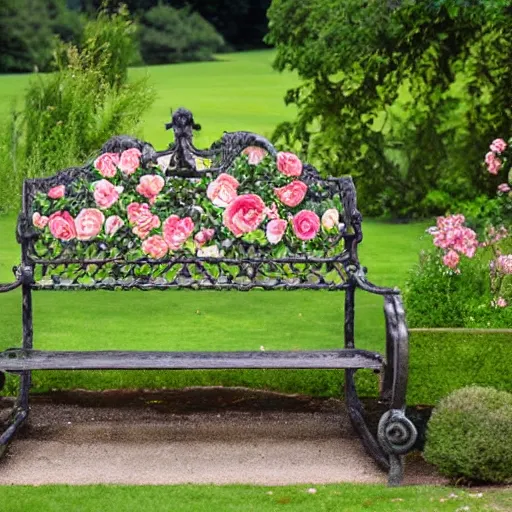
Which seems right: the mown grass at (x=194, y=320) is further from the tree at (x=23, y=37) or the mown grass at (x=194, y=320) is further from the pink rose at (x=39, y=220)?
the tree at (x=23, y=37)

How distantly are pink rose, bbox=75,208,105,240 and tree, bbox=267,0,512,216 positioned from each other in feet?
19.4

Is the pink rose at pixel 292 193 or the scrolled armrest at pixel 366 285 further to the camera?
the pink rose at pixel 292 193

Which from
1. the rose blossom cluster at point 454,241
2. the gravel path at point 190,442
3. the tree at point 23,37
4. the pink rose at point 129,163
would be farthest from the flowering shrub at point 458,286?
the tree at point 23,37

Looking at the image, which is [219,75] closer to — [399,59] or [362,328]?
[399,59]

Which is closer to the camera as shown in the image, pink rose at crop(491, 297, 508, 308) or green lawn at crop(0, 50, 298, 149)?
pink rose at crop(491, 297, 508, 308)

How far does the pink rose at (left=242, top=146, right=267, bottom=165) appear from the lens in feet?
20.9

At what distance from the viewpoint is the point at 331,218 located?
20.7 feet

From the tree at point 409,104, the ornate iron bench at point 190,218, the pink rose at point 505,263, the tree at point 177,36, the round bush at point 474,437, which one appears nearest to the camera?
the round bush at point 474,437

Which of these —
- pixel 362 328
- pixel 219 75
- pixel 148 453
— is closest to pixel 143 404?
pixel 148 453

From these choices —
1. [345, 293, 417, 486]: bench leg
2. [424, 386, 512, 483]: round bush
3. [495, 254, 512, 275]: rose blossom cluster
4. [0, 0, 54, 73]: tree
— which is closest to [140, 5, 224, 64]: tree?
[0, 0, 54, 73]: tree

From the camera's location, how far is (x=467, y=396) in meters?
5.54

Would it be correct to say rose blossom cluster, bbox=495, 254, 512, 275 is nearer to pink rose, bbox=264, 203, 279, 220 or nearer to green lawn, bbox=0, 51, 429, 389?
green lawn, bbox=0, 51, 429, 389

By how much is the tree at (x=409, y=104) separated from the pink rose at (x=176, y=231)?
5.83 meters

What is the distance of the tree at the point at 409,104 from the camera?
12.1m
